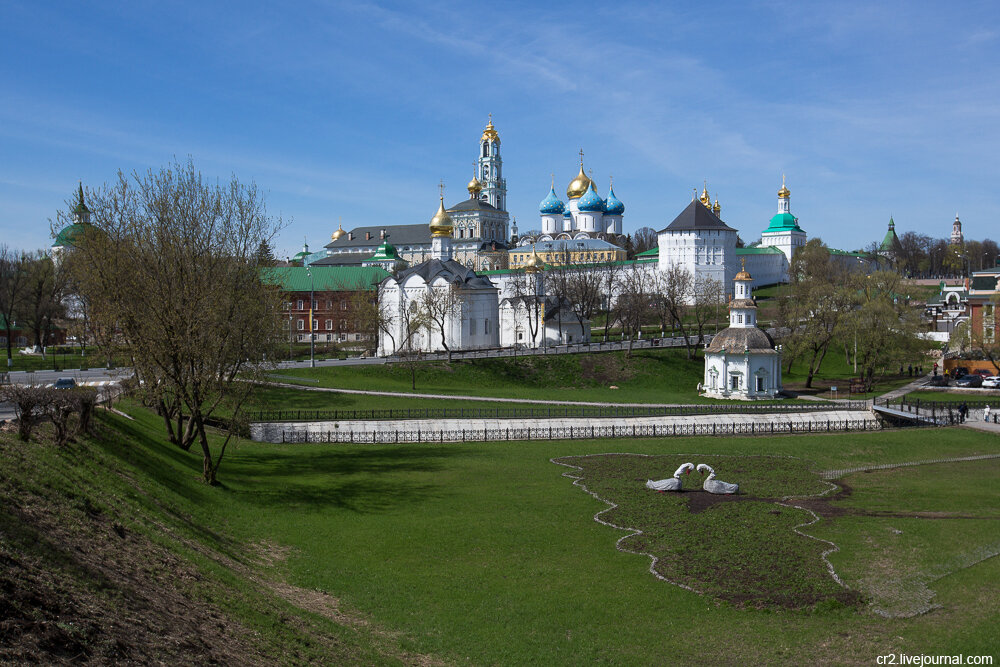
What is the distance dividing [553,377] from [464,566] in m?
38.9

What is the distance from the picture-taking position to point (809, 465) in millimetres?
31328

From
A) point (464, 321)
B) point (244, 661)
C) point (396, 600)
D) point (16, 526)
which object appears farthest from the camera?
point (464, 321)

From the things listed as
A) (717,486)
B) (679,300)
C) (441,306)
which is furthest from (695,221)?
(717,486)

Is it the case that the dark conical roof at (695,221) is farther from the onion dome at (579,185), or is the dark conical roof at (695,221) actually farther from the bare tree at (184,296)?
the bare tree at (184,296)

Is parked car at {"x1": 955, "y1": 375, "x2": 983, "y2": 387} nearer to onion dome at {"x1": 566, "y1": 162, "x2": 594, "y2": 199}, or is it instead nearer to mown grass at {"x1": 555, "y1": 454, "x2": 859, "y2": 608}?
mown grass at {"x1": 555, "y1": 454, "x2": 859, "y2": 608}

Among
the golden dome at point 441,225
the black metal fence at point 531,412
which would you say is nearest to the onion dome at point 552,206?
the golden dome at point 441,225

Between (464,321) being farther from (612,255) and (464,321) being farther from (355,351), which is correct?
(612,255)

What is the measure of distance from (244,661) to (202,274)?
16.4 m

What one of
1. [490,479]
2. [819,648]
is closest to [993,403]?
[490,479]

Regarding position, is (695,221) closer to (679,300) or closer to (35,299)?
(679,300)

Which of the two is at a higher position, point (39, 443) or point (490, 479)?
point (39, 443)

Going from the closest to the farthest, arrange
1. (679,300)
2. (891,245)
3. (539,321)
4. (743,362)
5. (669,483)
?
(669,483) < (743,362) < (539,321) < (679,300) < (891,245)

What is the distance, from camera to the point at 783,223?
384 feet

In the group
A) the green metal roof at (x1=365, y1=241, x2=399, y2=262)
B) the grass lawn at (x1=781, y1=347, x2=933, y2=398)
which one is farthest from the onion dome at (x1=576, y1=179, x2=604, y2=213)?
the grass lawn at (x1=781, y1=347, x2=933, y2=398)
